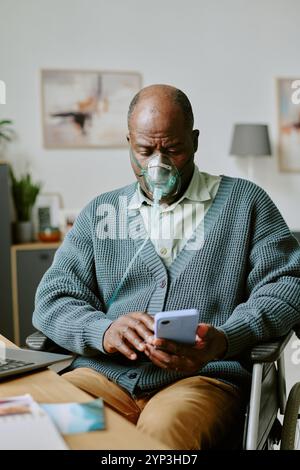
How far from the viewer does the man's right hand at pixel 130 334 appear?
1.37 meters

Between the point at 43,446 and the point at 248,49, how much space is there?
4.36 metres

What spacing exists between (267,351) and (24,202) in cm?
304

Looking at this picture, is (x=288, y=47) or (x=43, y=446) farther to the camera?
(x=288, y=47)

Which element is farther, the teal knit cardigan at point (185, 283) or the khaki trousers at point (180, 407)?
the teal knit cardigan at point (185, 283)

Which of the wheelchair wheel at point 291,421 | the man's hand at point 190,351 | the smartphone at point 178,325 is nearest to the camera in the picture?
the smartphone at point 178,325

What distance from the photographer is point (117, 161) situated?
4520mm

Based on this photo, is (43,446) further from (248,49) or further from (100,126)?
(248,49)

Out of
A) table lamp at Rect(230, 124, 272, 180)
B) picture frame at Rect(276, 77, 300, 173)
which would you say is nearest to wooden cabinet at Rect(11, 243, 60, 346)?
table lamp at Rect(230, 124, 272, 180)

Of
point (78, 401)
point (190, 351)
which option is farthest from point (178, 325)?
point (78, 401)

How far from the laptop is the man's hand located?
0.21 m

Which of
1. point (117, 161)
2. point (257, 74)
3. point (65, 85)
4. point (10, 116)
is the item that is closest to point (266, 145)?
point (257, 74)

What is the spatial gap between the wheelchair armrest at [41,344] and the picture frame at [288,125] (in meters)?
3.56

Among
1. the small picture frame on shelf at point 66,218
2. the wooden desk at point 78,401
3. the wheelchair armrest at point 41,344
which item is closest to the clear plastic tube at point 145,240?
the wheelchair armrest at point 41,344

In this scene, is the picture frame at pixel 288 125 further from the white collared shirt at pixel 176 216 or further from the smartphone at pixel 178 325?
the smartphone at pixel 178 325
